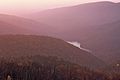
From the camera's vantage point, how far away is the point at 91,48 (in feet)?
431

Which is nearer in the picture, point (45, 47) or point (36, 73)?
point (36, 73)

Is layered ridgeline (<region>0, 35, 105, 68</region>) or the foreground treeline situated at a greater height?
the foreground treeline

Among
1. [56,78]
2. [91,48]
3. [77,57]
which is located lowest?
[91,48]

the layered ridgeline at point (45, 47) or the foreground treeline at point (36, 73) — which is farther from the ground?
the foreground treeline at point (36, 73)

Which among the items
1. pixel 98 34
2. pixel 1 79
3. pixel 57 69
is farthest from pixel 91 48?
pixel 1 79

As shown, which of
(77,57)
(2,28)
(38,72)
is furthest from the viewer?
(2,28)

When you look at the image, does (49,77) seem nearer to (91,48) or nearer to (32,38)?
(32,38)

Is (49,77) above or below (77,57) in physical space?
above

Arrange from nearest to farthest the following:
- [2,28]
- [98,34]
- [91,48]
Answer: [2,28], [91,48], [98,34]

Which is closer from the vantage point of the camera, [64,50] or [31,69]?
[31,69]

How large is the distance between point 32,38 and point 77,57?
1614cm

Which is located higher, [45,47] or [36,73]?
[36,73]

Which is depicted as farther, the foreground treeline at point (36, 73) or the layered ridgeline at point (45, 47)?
the layered ridgeline at point (45, 47)

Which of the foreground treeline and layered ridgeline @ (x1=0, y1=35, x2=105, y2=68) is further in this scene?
layered ridgeline @ (x1=0, y1=35, x2=105, y2=68)
